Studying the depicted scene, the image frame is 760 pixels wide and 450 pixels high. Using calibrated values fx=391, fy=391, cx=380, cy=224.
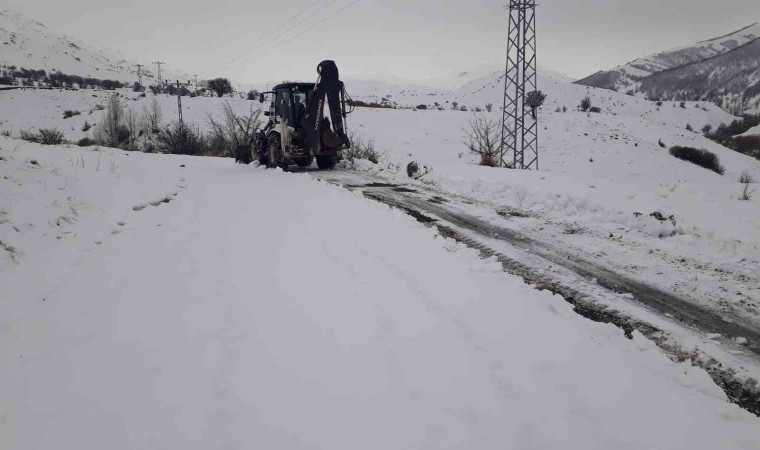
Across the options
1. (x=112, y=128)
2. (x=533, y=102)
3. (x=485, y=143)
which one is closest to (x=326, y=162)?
(x=485, y=143)

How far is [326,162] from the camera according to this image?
14.7 meters

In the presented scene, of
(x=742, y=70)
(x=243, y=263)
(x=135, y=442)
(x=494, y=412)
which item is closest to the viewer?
(x=135, y=442)

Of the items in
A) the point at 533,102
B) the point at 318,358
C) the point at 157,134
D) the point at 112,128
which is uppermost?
the point at 533,102

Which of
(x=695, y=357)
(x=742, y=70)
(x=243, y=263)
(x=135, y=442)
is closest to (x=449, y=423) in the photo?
(x=135, y=442)

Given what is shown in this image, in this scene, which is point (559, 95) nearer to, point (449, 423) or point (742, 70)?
point (449, 423)

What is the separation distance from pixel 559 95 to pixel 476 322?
73.7 m

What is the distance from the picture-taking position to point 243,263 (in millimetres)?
4672

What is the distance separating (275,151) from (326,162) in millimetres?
1886

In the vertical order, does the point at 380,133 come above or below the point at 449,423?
above

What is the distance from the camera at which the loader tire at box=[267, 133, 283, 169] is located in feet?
45.4

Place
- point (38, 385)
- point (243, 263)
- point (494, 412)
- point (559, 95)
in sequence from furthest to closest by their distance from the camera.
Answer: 1. point (559, 95)
2. point (243, 263)
3. point (38, 385)
4. point (494, 412)

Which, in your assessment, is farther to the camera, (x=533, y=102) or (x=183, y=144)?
(x=533, y=102)

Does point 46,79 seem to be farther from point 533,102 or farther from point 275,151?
point 533,102

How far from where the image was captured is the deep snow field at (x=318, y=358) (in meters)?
2.18
